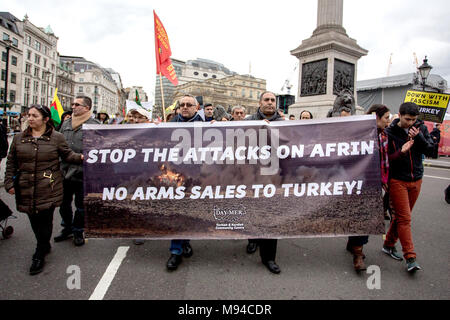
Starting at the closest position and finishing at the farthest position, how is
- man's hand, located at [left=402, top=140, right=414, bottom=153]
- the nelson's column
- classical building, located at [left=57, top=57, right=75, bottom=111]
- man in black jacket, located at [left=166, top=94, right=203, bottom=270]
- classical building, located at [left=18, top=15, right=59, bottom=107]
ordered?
man's hand, located at [left=402, top=140, right=414, bottom=153], man in black jacket, located at [left=166, top=94, right=203, bottom=270], the nelson's column, classical building, located at [left=18, top=15, right=59, bottom=107], classical building, located at [left=57, top=57, right=75, bottom=111]

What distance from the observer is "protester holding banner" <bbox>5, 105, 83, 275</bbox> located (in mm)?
3027

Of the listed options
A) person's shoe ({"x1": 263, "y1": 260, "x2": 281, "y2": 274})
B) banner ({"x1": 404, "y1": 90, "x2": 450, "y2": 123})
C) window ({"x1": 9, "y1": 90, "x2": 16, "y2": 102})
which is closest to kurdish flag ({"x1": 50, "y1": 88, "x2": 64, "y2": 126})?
person's shoe ({"x1": 263, "y1": 260, "x2": 281, "y2": 274})

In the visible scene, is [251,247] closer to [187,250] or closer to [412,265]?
[187,250]

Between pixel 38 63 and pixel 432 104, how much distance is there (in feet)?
249

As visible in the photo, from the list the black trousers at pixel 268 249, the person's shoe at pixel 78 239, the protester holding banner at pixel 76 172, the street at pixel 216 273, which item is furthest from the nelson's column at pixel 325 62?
the person's shoe at pixel 78 239

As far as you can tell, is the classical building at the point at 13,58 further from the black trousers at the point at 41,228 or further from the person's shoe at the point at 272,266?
the person's shoe at the point at 272,266

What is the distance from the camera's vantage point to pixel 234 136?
3.17 metres

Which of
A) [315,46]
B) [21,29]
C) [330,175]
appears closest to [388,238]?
[330,175]

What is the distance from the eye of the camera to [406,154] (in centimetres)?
318

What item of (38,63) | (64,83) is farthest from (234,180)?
(64,83)

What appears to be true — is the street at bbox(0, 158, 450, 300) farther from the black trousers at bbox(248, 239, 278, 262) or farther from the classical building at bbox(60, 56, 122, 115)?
the classical building at bbox(60, 56, 122, 115)

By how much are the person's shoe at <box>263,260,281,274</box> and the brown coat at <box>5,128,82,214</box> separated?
8.92ft
